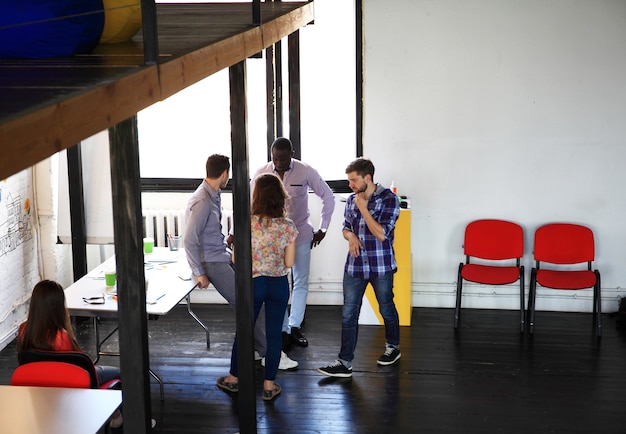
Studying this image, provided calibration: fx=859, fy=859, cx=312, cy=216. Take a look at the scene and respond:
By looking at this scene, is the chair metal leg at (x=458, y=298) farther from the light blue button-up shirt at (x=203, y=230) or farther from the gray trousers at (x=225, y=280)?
the light blue button-up shirt at (x=203, y=230)

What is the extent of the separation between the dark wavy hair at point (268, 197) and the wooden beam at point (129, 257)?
9.91 ft

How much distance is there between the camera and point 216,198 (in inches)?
248

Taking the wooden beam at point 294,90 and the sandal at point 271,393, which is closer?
the sandal at point 271,393

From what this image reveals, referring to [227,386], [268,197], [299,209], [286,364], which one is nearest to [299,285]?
[299,209]

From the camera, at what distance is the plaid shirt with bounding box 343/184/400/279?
639 cm

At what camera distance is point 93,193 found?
7.75m

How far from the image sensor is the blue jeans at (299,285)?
7.20 m

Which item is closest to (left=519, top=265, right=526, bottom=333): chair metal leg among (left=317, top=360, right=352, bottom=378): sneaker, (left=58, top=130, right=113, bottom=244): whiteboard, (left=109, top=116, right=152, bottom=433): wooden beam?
(left=317, top=360, right=352, bottom=378): sneaker

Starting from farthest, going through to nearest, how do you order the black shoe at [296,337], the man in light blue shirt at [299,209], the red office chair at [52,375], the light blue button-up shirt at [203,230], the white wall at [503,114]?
the white wall at [503,114]
the black shoe at [296,337]
the man in light blue shirt at [299,209]
the light blue button-up shirt at [203,230]
the red office chair at [52,375]

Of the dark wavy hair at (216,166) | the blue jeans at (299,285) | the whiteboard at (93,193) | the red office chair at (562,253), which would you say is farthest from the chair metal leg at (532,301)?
the whiteboard at (93,193)

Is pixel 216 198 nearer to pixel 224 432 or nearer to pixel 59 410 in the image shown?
pixel 224 432

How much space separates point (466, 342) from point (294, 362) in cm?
158

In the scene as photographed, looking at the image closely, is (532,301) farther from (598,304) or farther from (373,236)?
(373,236)

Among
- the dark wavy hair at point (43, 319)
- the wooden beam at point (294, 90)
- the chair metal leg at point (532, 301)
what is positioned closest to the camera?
the dark wavy hair at point (43, 319)
